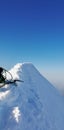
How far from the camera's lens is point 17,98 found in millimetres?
78125

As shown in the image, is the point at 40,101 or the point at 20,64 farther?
the point at 20,64

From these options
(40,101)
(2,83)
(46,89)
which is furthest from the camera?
(46,89)

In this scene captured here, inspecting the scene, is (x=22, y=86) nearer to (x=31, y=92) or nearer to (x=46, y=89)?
(x=31, y=92)

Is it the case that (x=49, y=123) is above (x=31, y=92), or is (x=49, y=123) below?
below

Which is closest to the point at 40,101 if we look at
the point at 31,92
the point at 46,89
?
the point at 31,92

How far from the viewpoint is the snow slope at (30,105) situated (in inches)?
2625

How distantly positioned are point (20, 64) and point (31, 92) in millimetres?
30160

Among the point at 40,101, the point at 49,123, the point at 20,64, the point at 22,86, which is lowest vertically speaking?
the point at 49,123

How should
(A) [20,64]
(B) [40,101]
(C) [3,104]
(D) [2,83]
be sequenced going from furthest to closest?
(A) [20,64] < (B) [40,101] < (C) [3,104] < (D) [2,83]

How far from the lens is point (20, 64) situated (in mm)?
116312

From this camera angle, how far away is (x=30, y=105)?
7862 cm

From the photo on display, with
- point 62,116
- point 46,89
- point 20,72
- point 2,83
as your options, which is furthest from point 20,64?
point 2,83

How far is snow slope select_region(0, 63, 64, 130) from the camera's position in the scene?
66688 mm

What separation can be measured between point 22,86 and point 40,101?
8234mm
